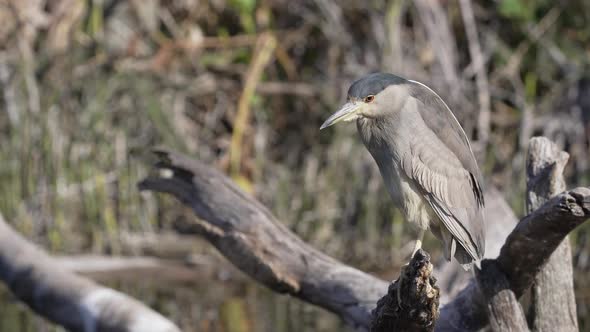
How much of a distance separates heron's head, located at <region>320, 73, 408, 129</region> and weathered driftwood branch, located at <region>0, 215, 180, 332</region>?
3.77 ft

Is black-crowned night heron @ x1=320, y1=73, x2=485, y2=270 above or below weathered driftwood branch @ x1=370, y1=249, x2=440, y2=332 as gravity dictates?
above

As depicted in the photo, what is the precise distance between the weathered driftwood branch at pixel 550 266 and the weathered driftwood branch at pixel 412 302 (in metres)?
0.68

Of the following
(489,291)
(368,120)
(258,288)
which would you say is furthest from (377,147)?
(258,288)

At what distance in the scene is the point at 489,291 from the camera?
135 inches

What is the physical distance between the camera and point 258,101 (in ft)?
29.6

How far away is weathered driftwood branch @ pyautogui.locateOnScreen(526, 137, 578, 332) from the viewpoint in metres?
3.51

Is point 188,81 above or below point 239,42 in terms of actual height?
below

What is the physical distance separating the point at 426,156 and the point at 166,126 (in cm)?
466

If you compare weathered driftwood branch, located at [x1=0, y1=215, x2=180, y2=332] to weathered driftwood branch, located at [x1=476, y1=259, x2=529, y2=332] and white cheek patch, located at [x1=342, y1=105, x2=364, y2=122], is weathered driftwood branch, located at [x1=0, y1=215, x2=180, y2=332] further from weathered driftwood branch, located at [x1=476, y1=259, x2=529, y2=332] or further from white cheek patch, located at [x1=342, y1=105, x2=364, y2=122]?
weathered driftwood branch, located at [x1=476, y1=259, x2=529, y2=332]

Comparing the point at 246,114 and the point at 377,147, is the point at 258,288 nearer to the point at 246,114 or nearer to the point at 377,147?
the point at 246,114

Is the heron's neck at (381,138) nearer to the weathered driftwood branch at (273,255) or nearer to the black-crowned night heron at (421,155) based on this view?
the black-crowned night heron at (421,155)

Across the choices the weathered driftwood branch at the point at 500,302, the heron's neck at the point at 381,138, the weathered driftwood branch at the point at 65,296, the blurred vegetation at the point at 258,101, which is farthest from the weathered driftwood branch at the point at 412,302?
the blurred vegetation at the point at 258,101

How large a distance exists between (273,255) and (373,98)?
0.91 m

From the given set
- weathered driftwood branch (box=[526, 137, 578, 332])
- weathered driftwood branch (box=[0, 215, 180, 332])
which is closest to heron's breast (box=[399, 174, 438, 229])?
weathered driftwood branch (box=[526, 137, 578, 332])
